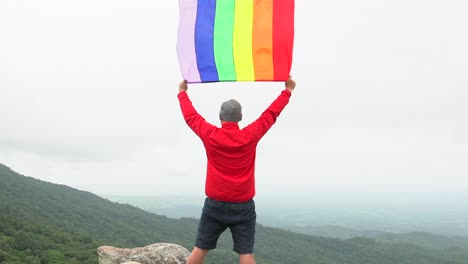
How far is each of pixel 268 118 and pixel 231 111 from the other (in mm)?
552

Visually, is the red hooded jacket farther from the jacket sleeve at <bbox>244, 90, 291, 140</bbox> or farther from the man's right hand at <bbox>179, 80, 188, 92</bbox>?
the man's right hand at <bbox>179, 80, 188, 92</bbox>

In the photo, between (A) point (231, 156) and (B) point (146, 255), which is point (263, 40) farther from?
(B) point (146, 255)

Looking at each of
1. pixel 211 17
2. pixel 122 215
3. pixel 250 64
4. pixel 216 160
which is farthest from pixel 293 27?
pixel 122 215

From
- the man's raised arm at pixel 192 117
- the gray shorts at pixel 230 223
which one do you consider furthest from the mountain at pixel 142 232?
the man's raised arm at pixel 192 117

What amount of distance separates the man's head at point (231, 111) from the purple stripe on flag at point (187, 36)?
6.10 ft

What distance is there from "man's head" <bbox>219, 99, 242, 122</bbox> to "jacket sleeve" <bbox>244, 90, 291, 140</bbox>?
204mm

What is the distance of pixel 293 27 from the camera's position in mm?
7062

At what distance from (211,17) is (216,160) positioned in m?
3.21

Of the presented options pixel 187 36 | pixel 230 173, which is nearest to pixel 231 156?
pixel 230 173

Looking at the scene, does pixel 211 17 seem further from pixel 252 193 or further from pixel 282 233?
pixel 282 233

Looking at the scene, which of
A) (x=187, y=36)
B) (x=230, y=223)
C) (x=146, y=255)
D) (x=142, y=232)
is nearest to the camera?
(x=230, y=223)

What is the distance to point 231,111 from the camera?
18.1 feet

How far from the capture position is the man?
5430 millimetres

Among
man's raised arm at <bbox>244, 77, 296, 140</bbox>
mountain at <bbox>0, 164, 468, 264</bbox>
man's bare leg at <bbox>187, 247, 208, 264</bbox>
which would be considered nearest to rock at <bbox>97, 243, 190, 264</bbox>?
man's bare leg at <bbox>187, 247, 208, 264</bbox>
